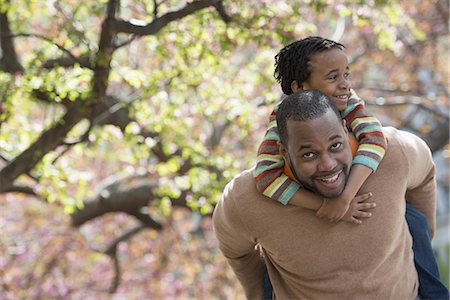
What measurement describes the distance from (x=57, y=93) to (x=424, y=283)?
2645 millimetres

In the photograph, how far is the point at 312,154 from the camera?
7.16ft

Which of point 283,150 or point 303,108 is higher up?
point 303,108

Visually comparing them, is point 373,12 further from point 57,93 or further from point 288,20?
point 57,93

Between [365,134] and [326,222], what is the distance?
0.93 ft

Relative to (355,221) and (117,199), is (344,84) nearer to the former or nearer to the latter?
(355,221)

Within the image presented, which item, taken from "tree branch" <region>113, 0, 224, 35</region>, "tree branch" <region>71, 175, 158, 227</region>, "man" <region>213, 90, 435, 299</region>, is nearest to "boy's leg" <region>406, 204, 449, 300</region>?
"man" <region>213, 90, 435, 299</region>

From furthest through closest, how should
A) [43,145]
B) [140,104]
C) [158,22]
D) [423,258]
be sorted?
1. [140,104]
2. [43,145]
3. [158,22]
4. [423,258]

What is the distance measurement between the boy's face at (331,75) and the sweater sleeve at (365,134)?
0.04 metres

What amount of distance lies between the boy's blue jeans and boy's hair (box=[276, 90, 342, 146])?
50 cm

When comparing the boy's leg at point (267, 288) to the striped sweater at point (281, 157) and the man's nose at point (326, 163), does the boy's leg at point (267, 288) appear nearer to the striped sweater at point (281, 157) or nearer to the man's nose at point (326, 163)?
the striped sweater at point (281, 157)

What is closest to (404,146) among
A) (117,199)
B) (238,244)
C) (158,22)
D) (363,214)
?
(363,214)

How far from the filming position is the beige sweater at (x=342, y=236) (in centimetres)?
227

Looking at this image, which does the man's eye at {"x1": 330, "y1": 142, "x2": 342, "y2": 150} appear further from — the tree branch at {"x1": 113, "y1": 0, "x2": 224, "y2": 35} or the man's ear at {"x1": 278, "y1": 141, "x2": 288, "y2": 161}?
the tree branch at {"x1": 113, "y1": 0, "x2": 224, "y2": 35}

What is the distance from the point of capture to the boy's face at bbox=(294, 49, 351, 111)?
2412 millimetres
